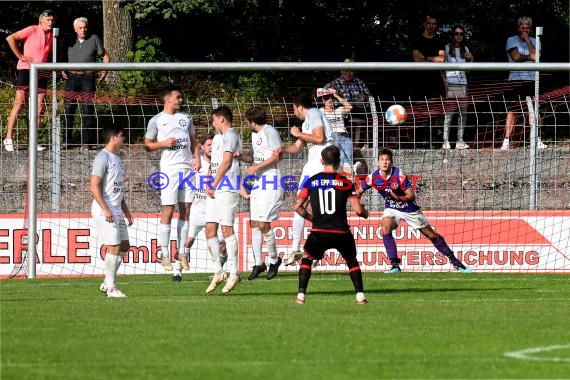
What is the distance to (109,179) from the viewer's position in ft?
46.2

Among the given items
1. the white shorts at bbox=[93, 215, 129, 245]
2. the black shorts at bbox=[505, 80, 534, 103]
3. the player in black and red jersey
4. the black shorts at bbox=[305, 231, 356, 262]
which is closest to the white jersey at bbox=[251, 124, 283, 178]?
the white shorts at bbox=[93, 215, 129, 245]

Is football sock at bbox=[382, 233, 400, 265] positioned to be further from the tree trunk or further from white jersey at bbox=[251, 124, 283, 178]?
the tree trunk

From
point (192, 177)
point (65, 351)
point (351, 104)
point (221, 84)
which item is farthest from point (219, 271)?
point (221, 84)

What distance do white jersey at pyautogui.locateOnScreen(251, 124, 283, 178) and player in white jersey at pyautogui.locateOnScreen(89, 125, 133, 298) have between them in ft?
10.1

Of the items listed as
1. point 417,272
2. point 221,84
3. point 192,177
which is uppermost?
point 221,84

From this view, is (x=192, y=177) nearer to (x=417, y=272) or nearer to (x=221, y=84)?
(x=417, y=272)

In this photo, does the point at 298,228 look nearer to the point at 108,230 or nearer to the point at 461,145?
the point at 108,230

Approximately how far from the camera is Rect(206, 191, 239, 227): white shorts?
49.1ft

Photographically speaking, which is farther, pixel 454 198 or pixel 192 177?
pixel 454 198

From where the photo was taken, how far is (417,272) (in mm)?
19234

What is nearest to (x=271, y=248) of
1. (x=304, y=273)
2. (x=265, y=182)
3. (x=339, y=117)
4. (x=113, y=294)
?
(x=265, y=182)

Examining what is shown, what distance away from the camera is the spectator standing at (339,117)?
20422 mm

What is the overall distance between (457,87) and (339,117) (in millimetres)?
3551

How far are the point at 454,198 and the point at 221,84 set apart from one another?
6450 millimetres
